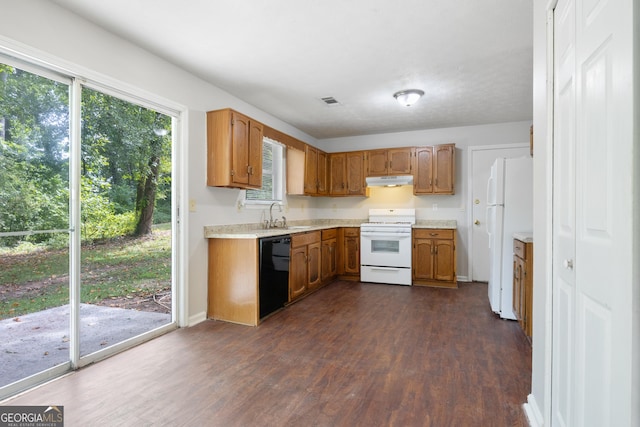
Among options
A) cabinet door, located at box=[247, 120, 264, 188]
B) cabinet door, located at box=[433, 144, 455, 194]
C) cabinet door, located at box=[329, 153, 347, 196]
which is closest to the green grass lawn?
cabinet door, located at box=[247, 120, 264, 188]

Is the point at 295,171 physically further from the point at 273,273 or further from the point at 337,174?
the point at 273,273

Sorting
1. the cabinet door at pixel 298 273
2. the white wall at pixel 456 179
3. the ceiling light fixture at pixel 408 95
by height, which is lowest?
the cabinet door at pixel 298 273

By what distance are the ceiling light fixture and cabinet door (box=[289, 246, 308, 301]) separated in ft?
7.10

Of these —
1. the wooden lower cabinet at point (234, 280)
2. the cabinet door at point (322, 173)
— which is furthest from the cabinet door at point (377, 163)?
the wooden lower cabinet at point (234, 280)

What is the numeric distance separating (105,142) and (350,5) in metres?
2.13

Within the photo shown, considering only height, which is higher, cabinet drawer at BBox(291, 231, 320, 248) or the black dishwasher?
cabinet drawer at BBox(291, 231, 320, 248)

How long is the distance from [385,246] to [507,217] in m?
2.02

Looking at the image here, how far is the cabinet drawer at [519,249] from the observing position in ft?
8.86

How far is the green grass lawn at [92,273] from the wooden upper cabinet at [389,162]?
11.4 ft

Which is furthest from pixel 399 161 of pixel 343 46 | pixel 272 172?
pixel 343 46

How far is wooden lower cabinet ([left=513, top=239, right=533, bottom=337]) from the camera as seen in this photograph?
8.64 feet

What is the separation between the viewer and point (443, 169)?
5004 mm

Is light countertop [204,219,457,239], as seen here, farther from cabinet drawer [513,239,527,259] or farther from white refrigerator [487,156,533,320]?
cabinet drawer [513,239,527,259]

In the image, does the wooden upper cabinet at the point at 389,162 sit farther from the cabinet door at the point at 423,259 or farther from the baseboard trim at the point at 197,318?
the baseboard trim at the point at 197,318
